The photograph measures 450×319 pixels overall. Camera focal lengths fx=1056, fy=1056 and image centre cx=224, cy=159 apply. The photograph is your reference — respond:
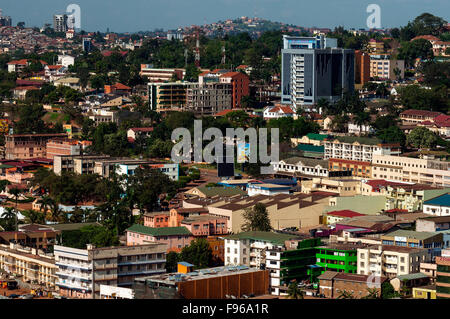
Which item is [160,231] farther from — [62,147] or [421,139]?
[62,147]

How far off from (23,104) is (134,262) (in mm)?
20249

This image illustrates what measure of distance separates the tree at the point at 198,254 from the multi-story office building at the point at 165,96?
1740 centimetres

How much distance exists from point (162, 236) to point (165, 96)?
1712 centimetres

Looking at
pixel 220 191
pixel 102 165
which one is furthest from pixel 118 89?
pixel 220 191

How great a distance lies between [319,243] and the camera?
47.8ft

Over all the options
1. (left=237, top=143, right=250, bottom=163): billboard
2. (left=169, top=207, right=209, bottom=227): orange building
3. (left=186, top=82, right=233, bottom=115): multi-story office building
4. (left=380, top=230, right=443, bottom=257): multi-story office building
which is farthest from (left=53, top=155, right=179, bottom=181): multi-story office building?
(left=186, top=82, right=233, bottom=115): multi-story office building

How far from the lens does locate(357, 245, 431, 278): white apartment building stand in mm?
13922

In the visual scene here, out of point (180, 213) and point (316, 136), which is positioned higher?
point (316, 136)

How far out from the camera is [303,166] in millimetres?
23016

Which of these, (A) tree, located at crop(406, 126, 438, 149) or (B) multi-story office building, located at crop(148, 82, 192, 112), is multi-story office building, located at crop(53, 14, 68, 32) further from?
(A) tree, located at crop(406, 126, 438, 149)

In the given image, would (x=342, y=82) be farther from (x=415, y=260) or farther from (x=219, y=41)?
(x=415, y=260)
